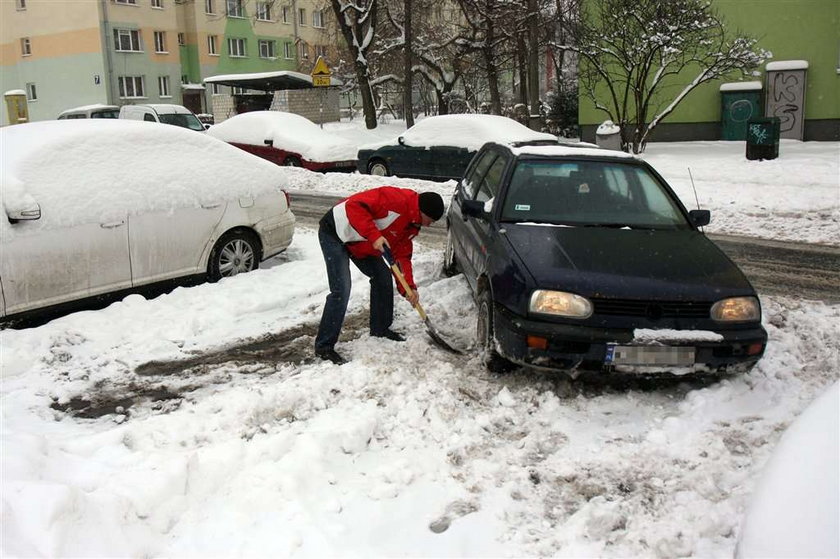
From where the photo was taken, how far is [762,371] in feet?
15.9

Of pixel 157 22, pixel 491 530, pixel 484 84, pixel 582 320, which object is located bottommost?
pixel 491 530

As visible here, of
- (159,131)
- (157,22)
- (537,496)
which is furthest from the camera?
(157,22)

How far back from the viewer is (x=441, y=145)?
14.9 metres

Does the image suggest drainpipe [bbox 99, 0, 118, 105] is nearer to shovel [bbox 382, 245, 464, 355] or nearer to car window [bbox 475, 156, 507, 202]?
car window [bbox 475, 156, 507, 202]

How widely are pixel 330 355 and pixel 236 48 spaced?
48.4 metres

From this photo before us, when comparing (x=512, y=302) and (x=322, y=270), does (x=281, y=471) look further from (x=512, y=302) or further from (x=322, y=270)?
(x=322, y=270)

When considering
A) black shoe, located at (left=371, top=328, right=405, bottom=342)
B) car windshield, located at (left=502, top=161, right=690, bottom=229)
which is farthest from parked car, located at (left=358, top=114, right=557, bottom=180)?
black shoe, located at (left=371, top=328, right=405, bottom=342)

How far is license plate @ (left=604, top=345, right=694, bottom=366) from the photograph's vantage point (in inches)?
165

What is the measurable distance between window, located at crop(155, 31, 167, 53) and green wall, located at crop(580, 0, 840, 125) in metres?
33.9

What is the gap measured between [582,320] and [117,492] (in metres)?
2.68

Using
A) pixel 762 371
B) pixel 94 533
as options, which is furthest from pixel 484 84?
pixel 94 533

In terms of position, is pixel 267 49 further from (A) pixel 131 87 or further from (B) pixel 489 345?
(B) pixel 489 345

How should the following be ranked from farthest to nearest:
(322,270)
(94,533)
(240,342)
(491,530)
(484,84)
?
(484,84) < (322,270) < (240,342) < (491,530) < (94,533)

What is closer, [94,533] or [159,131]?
[94,533]
